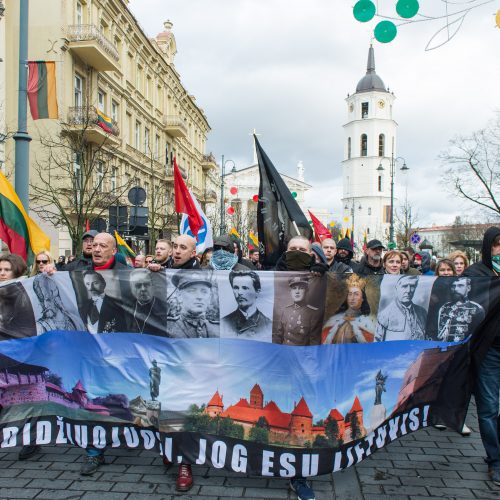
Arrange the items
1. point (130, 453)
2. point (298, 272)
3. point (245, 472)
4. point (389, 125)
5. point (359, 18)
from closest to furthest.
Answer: point (245, 472)
point (298, 272)
point (130, 453)
point (359, 18)
point (389, 125)

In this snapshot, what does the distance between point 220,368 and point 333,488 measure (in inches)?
49.0

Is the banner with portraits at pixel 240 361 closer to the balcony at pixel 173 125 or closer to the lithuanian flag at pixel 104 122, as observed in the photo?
the lithuanian flag at pixel 104 122

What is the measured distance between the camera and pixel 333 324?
3.88m

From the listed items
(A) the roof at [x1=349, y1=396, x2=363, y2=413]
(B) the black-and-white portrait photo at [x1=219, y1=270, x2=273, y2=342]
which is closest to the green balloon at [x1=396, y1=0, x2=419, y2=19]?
(B) the black-and-white portrait photo at [x1=219, y1=270, x2=273, y2=342]

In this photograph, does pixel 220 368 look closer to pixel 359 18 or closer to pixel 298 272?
pixel 298 272

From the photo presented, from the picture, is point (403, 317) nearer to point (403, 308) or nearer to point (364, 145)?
point (403, 308)

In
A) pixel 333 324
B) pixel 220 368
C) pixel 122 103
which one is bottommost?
pixel 220 368

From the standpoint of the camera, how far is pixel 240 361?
3877 mm

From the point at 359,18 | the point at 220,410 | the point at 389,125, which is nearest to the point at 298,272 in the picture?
the point at 220,410

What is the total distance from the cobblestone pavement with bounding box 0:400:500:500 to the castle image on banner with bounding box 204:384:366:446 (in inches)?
16.2

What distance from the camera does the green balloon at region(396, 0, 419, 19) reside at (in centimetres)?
550

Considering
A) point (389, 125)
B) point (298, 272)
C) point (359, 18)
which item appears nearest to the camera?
point (298, 272)

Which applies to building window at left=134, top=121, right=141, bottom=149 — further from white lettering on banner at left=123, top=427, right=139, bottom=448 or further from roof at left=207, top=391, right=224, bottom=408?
roof at left=207, top=391, right=224, bottom=408

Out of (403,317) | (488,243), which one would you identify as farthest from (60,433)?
(488,243)
